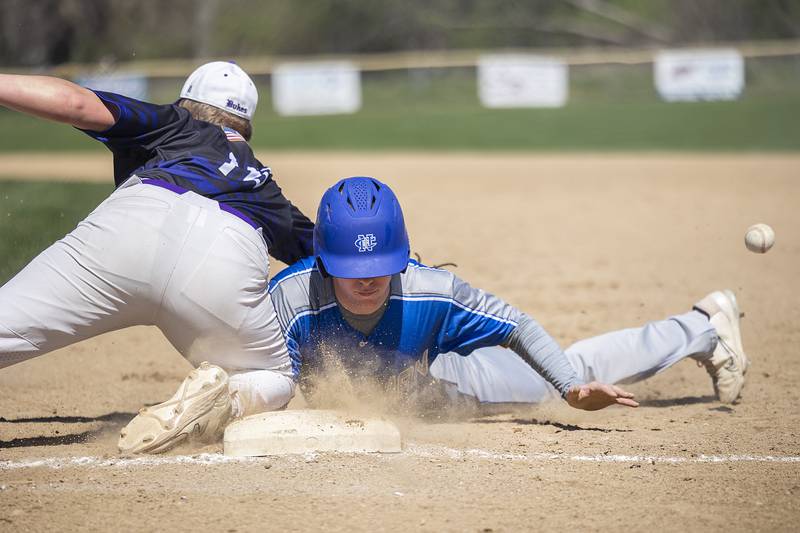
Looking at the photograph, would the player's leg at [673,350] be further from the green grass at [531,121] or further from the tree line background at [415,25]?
the tree line background at [415,25]

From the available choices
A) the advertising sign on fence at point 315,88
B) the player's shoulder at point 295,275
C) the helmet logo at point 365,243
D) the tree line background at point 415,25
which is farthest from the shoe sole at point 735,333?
the tree line background at point 415,25

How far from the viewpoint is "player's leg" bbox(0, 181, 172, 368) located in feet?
10.7

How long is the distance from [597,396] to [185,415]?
148 cm

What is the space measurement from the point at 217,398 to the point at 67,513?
0.67m

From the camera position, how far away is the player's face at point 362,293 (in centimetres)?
358

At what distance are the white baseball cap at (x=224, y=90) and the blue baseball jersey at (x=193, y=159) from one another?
0.37 feet

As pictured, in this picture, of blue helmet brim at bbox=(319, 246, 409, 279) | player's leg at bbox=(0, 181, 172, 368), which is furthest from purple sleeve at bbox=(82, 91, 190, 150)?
blue helmet brim at bbox=(319, 246, 409, 279)

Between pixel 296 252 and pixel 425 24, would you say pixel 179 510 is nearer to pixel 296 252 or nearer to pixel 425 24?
pixel 296 252

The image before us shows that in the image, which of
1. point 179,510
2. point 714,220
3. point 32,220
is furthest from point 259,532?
point 714,220

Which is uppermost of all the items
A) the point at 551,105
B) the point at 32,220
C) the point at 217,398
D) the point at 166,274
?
the point at 551,105

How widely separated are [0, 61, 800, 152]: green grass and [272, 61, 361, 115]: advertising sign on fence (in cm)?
53

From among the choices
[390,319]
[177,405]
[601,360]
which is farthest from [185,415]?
[601,360]

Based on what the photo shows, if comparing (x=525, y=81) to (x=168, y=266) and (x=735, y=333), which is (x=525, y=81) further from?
(x=168, y=266)

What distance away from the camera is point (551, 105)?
22344 mm
